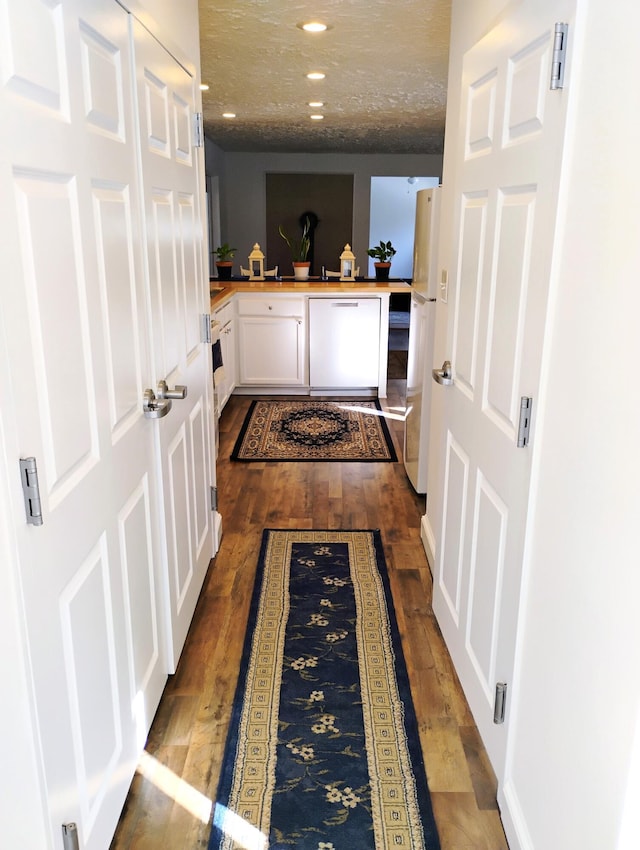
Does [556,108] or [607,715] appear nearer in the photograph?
[607,715]

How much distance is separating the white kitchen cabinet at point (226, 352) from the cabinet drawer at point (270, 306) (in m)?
0.11

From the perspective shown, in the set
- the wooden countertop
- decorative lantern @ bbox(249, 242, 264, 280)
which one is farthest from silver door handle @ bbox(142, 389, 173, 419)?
decorative lantern @ bbox(249, 242, 264, 280)


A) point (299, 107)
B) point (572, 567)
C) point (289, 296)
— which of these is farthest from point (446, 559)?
point (299, 107)

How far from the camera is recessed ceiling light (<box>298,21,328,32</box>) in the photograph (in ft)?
10.4

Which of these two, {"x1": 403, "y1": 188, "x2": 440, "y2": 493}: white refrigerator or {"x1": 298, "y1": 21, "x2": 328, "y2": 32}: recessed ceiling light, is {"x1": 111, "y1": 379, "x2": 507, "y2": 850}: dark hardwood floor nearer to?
{"x1": 403, "y1": 188, "x2": 440, "y2": 493}: white refrigerator

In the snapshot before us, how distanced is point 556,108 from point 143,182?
102 centimetres

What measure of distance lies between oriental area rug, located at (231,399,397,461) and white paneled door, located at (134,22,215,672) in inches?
67.1

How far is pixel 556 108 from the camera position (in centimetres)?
132

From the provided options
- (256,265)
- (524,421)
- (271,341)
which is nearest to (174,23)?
(524,421)

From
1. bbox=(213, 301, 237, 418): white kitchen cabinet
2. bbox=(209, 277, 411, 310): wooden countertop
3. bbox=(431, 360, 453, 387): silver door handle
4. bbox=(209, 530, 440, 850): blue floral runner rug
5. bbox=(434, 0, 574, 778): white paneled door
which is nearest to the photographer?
bbox=(434, 0, 574, 778): white paneled door

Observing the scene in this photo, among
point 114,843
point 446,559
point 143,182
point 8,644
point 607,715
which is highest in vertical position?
point 143,182

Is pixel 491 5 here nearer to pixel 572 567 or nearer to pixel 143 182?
pixel 143 182

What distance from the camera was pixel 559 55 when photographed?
4.25ft

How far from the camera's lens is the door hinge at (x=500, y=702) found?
5.56ft
